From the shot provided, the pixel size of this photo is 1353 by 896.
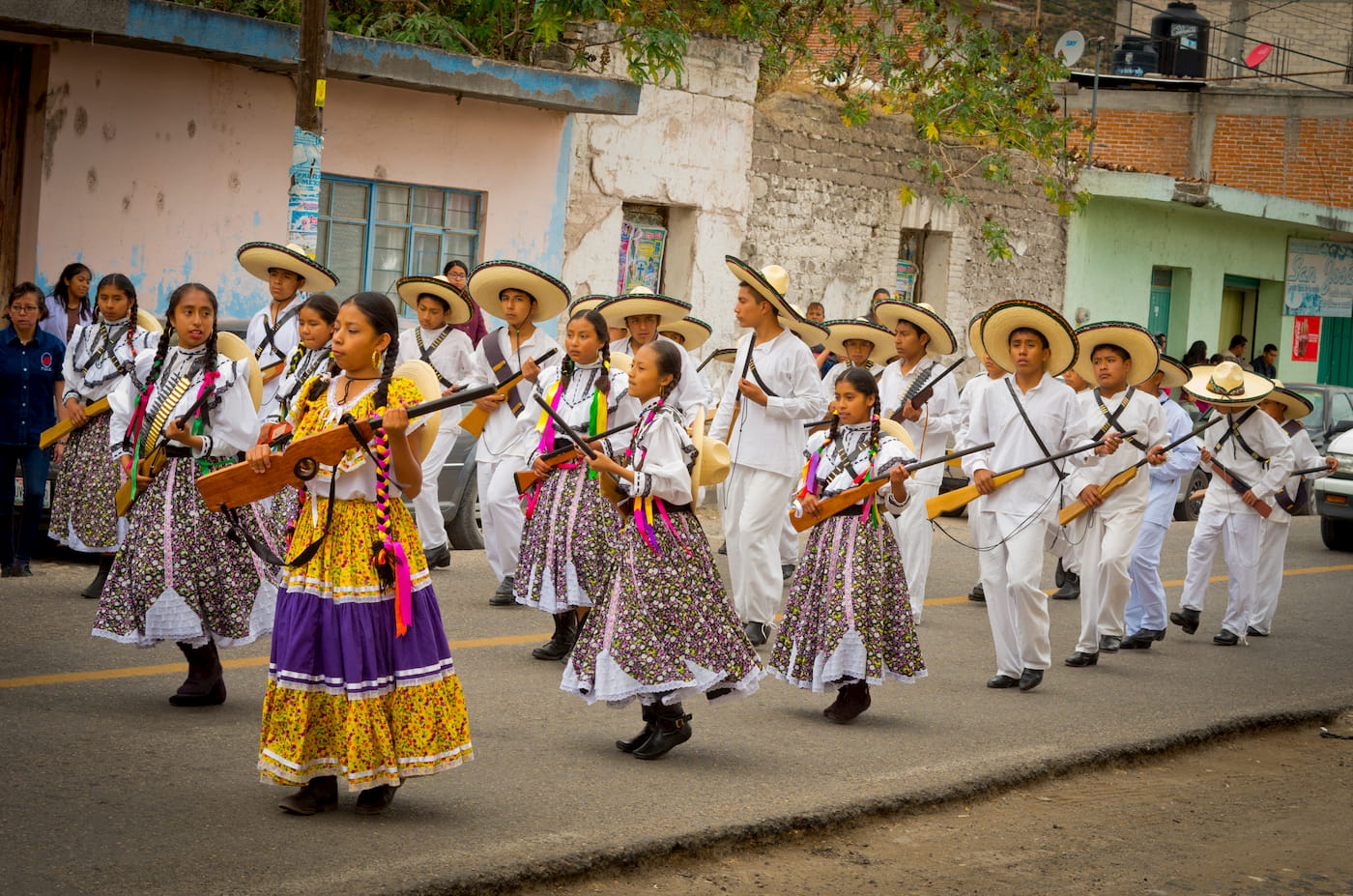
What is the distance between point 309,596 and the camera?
530 centimetres

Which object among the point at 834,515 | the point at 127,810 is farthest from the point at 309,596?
the point at 834,515

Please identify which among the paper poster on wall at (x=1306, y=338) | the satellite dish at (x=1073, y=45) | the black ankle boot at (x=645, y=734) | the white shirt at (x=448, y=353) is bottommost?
the black ankle boot at (x=645, y=734)

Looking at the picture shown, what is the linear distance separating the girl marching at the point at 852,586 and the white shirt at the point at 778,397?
60.4 inches

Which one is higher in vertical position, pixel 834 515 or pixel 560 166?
pixel 560 166

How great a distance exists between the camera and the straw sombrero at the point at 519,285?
964 centimetres

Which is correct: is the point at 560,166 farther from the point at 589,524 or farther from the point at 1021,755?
the point at 1021,755

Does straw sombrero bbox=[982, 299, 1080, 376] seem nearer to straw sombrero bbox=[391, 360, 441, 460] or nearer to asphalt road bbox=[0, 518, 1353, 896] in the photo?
asphalt road bbox=[0, 518, 1353, 896]

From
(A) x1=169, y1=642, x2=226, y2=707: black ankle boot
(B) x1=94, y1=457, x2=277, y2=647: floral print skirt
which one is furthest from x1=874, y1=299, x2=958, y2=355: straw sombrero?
(A) x1=169, y1=642, x2=226, y2=707: black ankle boot

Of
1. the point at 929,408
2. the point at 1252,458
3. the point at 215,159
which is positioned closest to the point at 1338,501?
the point at 1252,458

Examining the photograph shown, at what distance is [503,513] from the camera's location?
32.2ft

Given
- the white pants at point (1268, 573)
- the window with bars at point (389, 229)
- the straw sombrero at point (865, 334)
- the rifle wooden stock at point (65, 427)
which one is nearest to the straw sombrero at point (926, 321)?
the straw sombrero at point (865, 334)

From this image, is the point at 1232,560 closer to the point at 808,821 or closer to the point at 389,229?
the point at 808,821

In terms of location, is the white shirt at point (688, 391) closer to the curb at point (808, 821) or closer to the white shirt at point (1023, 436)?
the white shirt at point (1023, 436)

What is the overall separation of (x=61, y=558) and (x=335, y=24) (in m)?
7.15
